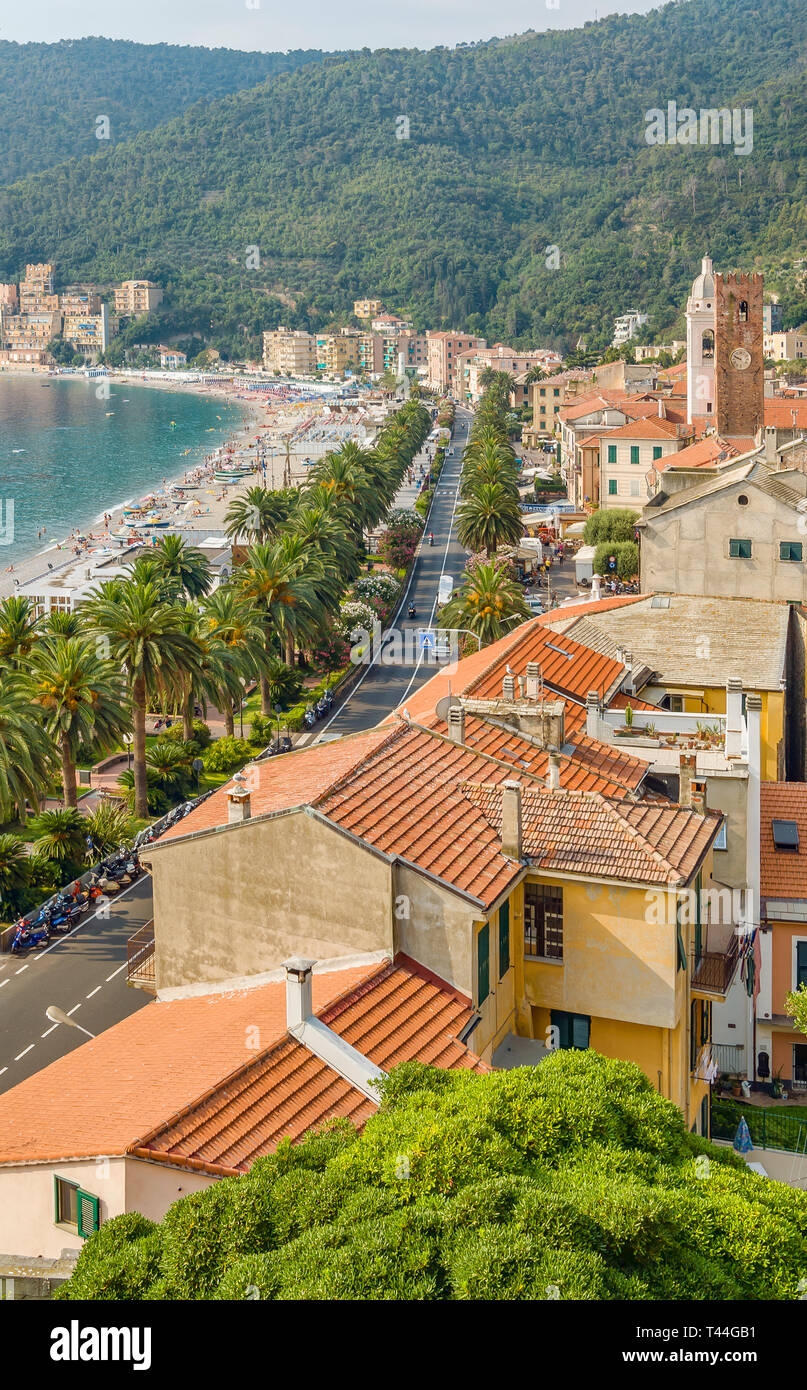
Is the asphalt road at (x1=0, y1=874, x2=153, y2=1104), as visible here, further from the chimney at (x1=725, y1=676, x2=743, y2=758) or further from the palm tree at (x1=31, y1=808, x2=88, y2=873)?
the chimney at (x1=725, y1=676, x2=743, y2=758)

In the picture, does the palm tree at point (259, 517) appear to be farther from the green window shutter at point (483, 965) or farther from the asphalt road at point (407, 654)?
the green window shutter at point (483, 965)

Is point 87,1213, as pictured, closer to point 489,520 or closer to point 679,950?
point 679,950

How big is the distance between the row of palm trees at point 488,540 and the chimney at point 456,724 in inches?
1192

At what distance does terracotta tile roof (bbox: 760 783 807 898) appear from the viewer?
27.7 meters

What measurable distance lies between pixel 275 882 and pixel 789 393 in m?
106

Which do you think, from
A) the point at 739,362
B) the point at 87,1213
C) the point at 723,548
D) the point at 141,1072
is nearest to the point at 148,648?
the point at 723,548

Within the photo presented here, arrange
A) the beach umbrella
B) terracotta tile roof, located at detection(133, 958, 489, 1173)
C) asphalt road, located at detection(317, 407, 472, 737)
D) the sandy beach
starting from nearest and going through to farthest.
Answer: terracotta tile roof, located at detection(133, 958, 489, 1173) → the beach umbrella → asphalt road, located at detection(317, 407, 472, 737) → the sandy beach

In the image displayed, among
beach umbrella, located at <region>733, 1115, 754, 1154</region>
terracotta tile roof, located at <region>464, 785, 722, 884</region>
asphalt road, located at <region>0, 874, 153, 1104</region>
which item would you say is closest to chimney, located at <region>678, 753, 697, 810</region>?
terracotta tile roof, located at <region>464, 785, 722, 884</region>

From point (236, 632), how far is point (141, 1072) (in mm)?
37992

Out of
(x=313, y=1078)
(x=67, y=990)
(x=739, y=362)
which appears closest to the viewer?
(x=313, y=1078)

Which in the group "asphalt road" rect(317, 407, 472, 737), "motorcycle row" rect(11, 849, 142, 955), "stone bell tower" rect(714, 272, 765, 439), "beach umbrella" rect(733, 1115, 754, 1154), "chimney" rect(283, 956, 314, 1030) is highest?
"stone bell tower" rect(714, 272, 765, 439)

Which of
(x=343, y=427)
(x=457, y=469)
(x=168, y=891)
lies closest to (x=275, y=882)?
(x=168, y=891)

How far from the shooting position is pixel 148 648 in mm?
45969

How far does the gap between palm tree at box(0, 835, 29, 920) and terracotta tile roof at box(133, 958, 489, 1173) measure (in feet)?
70.7
